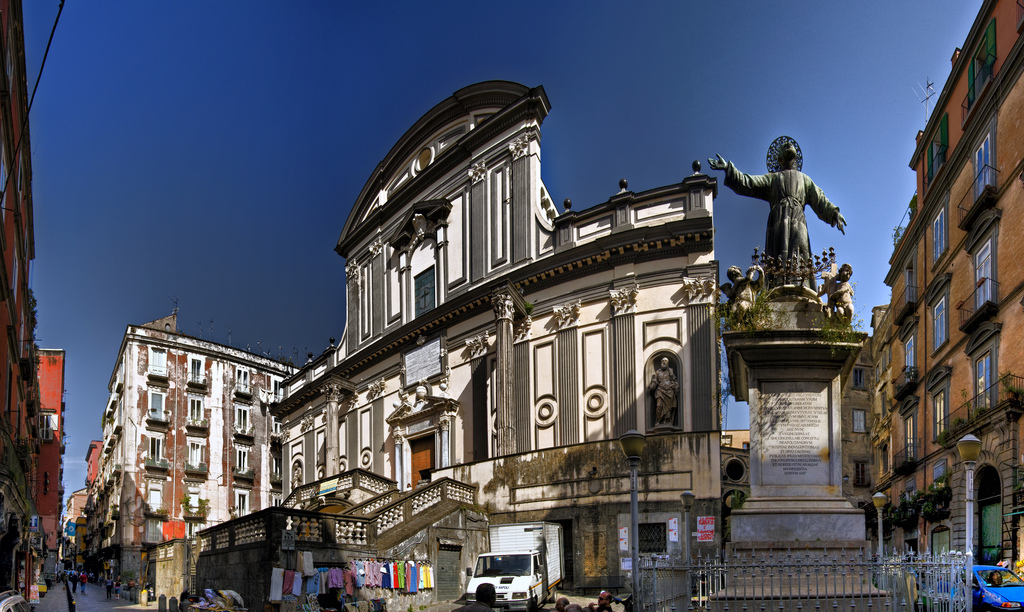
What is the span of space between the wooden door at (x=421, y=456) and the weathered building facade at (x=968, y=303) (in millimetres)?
17002

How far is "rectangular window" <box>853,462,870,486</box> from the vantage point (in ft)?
195

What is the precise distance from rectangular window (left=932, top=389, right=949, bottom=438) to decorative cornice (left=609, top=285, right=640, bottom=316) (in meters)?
13.6

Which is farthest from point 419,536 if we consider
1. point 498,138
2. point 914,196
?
point 914,196

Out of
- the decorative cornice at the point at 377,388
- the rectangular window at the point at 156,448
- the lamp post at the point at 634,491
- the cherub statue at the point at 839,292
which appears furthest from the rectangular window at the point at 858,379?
the lamp post at the point at 634,491

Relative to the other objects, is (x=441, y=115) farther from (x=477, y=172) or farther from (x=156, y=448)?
(x=156, y=448)

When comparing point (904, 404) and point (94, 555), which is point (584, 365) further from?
point (94, 555)

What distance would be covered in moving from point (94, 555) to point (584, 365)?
57.5 metres

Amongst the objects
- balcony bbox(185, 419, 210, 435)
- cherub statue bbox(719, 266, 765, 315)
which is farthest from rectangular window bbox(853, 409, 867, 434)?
cherub statue bbox(719, 266, 765, 315)

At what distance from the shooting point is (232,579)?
23.0 m

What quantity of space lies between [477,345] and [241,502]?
3401 cm

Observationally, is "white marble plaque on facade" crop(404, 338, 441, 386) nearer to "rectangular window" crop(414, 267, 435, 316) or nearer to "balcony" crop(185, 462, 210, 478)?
"rectangular window" crop(414, 267, 435, 316)

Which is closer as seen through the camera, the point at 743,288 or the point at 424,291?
the point at 743,288

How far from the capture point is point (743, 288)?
48.5 feet

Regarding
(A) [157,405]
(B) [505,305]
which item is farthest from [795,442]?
(A) [157,405]
